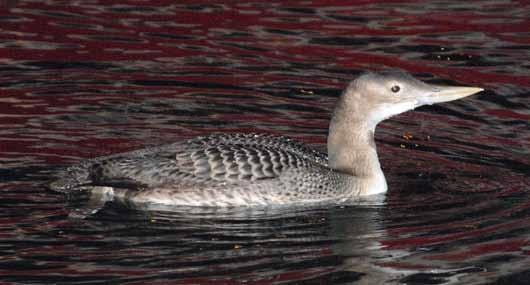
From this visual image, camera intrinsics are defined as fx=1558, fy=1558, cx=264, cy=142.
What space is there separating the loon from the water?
177 millimetres

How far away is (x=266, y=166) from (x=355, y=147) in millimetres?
751

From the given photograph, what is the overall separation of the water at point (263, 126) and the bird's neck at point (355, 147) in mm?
214

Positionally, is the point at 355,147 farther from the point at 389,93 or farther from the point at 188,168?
the point at 188,168

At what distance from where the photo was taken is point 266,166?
10422 millimetres

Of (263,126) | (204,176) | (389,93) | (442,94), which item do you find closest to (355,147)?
(389,93)

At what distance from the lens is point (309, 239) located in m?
9.46

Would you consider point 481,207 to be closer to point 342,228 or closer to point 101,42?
point 342,228

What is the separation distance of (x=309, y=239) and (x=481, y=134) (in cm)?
305

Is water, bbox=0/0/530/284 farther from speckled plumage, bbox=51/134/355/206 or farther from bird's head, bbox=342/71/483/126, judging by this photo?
bird's head, bbox=342/71/483/126

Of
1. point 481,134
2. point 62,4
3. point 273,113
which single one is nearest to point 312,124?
point 273,113

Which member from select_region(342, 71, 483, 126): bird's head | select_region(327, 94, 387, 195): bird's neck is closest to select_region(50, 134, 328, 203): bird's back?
select_region(327, 94, 387, 195): bird's neck

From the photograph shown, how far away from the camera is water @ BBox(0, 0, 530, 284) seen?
29.5 ft

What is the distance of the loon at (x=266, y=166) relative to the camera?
1034cm

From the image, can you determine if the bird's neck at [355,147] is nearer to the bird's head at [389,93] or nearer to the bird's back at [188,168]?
the bird's head at [389,93]
